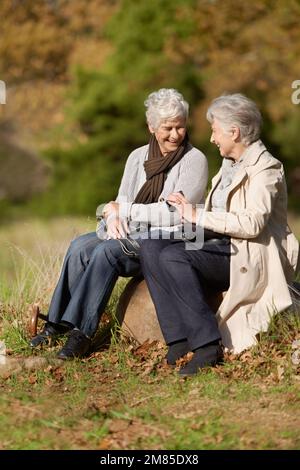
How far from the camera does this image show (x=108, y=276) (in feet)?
16.5

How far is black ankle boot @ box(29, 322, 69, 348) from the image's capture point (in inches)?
205

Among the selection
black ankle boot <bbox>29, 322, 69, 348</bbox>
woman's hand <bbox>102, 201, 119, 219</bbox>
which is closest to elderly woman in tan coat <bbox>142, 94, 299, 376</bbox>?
woman's hand <bbox>102, 201, 119, 219</bbox>

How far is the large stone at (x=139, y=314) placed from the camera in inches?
204

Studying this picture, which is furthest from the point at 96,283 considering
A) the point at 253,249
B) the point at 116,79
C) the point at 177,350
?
the point at 116,79

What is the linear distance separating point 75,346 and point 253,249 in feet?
3.97

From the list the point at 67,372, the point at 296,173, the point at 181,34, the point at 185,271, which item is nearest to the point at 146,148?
the point at 185,271

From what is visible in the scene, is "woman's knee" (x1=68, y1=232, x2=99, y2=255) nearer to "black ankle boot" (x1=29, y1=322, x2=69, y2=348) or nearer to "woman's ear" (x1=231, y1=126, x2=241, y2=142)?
"black ankle boot" (x1=29, y1=322, x2=69, y2=348)

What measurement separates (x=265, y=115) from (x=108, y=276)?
10638 mm

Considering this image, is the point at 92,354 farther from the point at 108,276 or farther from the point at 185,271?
the point at 185,271

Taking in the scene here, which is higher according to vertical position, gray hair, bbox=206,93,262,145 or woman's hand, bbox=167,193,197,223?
gray hair, bbox=206,93,262,145

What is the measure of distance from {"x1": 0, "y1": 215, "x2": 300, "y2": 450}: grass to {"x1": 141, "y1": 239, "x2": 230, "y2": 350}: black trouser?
0.77ft

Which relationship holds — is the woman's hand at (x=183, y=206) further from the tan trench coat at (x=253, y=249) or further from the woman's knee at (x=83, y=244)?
the woman's knee at (x=83, y=244)

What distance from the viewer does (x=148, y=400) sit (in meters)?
4.44

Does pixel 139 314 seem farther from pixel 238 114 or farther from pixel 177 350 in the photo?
pixel 238 114
